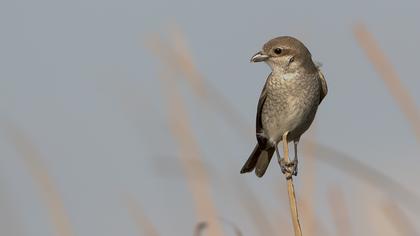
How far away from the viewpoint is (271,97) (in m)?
3.70

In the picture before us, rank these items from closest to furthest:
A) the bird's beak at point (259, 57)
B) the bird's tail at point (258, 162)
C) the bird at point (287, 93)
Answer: the bird's beak at point (259, 57) → the bird at point (287, 93) → the bird's tail at point (258, 162)

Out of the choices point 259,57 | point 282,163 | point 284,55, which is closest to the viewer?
point 282,163

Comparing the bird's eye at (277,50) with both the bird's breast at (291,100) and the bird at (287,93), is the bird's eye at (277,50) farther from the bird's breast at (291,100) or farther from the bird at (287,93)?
the bird's breast at (291,100)

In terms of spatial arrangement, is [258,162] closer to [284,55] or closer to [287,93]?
[287,93]

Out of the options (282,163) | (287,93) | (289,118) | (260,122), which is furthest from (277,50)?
(282,163)

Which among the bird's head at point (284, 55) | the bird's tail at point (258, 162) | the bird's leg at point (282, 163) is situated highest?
the bird's head at point (284, 55)

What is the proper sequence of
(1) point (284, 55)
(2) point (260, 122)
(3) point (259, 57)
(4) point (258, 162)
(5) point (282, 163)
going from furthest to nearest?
(2) point (260, 122) → (4) point (258, 162) → (1) point (284, 55) → (3) point (259, 57) → (5) point (282, 163)

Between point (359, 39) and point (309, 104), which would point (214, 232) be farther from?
point (309, 104)

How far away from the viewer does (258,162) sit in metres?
3.70

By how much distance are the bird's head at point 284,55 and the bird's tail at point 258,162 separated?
0.44 m

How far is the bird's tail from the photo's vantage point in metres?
3.65

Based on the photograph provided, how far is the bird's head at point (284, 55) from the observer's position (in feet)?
11.4

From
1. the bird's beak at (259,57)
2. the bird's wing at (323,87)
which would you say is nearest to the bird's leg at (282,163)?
the bird's wing at (323,87)

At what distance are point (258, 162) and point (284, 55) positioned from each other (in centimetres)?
55
